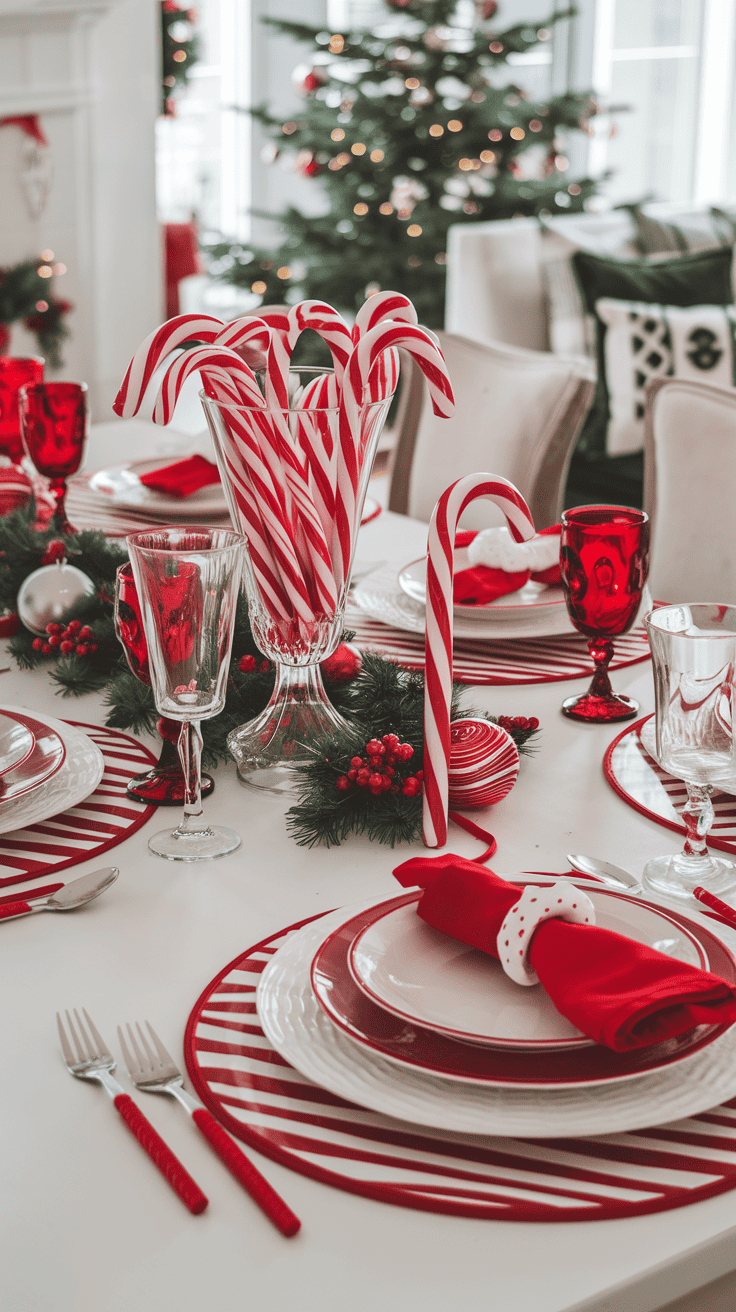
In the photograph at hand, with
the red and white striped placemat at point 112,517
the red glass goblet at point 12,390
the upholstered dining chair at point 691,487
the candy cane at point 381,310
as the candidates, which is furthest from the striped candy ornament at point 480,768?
the red glass goblet at point 12,390

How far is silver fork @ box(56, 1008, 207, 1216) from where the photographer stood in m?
0.57

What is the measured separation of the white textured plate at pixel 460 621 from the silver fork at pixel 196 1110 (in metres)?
0.68

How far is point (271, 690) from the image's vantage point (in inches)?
43.8

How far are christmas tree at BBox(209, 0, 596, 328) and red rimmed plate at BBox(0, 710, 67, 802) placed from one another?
3476 mm

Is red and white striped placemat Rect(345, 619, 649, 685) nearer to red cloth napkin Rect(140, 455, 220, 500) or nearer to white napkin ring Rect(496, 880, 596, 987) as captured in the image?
red cloth napkin Rect(140, 455, 220, 500)

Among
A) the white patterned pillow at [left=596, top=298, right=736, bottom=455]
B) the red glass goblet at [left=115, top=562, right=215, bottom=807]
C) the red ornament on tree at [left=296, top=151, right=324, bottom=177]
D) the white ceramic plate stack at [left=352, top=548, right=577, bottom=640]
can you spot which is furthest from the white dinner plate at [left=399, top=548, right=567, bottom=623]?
the red ornament on tree at [left=296, top=151, right=324, bottom=177]

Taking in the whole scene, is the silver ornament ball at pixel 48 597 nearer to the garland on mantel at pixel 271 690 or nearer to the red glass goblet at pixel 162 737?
the garland on mantel at pixel 271 690

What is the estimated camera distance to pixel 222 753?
1045 mm

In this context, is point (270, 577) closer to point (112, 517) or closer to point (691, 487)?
point (112, 517)

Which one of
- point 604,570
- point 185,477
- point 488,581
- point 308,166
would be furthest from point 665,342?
point 604,570

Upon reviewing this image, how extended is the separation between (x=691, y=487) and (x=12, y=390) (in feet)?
3.05

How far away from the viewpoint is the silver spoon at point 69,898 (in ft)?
2.65

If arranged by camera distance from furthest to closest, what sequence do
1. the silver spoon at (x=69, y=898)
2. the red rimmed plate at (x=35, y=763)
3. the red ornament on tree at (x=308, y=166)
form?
the red ornament on tree at (x=308, y=166) → the red rimmed plate at (x=35, y=763) → the silver spoon at (x=69, y=898)

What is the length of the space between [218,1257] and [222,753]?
1.78ft
